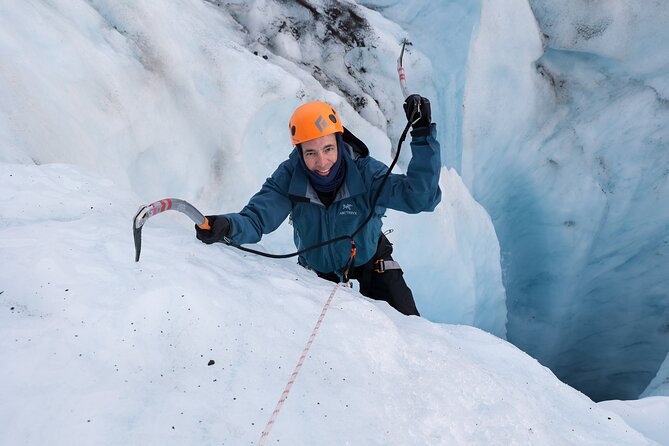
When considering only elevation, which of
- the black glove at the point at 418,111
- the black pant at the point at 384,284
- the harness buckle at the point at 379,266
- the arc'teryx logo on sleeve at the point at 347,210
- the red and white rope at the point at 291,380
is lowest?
the red and white rope at the point at 291,380

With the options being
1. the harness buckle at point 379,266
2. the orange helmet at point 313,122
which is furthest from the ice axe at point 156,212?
the harness buckle at point 379,266

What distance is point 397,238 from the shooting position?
12.3 feet

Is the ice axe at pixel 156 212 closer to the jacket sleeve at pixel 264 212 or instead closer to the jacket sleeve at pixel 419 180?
the jacket sleeve at pixel 264 212

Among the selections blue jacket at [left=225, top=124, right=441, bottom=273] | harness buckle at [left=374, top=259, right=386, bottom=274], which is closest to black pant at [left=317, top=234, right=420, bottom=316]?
harness buckle at [left=374, top=259, right=386, bottom=274]

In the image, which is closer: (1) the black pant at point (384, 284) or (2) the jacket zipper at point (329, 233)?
(2) the jacket zipper at point (329, 233)

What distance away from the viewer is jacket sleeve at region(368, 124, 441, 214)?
1.87m

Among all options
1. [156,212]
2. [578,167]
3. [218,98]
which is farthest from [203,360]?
[578,167]

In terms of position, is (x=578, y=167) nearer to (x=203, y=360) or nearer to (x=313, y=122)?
(x=313, y=122)

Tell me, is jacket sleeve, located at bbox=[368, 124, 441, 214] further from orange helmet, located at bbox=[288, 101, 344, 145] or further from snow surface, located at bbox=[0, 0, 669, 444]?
snow surface, located at bbox=[0, 0, 669, 444]

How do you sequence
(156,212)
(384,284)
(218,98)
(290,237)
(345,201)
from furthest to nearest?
1. (290,237)
2. (218,98)
3. (384,284)
4. (345,201)
5. (156,212)

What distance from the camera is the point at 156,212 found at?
1.42 metres

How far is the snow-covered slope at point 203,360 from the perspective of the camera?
41.1 inches

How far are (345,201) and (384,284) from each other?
614 millimetres

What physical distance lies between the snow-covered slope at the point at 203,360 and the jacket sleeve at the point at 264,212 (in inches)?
4.8
